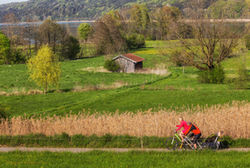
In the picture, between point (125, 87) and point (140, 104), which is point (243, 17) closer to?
point (125, 87)

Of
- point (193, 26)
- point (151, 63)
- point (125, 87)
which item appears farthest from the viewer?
point (151, 63)

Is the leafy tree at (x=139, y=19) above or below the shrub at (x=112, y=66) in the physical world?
above

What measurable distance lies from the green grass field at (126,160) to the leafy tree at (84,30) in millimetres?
124564

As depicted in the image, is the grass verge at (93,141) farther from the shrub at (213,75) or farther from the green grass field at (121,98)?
the shrub at (213,75)

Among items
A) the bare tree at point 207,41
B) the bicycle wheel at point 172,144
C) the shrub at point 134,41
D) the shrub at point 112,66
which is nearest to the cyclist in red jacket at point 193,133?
the bicycle wheel at point 172,144

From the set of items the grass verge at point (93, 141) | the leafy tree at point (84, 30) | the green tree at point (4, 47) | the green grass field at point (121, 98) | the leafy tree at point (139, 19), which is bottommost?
the green grass field at point (121, 98)

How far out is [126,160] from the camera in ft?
40.7

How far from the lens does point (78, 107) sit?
1210 inches

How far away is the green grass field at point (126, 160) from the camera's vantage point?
1168 cm

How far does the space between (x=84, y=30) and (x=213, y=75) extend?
97.6 m

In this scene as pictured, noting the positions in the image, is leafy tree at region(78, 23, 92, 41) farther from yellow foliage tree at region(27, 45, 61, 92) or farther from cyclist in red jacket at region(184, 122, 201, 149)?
cyclist in red jacket at region(184, 122, 201, 149)

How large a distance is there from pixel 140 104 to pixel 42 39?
7337cm

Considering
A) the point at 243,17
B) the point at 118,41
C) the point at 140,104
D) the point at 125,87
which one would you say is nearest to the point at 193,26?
the point at 243,17

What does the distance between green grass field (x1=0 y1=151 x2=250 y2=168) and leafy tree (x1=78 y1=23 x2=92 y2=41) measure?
124564mm
